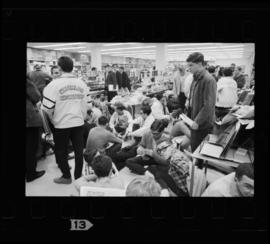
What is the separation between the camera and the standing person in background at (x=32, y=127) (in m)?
1.48

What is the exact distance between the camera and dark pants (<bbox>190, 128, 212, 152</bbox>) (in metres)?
1.53

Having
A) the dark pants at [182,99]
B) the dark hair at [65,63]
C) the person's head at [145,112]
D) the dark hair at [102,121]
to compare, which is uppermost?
the dark hair at [65,63]

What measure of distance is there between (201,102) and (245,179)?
1.54ft

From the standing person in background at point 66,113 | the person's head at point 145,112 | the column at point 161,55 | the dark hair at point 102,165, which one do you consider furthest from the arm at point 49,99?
the column at point 161,55

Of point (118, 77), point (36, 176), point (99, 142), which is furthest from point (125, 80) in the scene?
point (36, 176)

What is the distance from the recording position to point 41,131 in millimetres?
1512

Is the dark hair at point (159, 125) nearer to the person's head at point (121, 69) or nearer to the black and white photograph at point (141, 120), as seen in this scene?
the black and white photograph at point (141, 120)

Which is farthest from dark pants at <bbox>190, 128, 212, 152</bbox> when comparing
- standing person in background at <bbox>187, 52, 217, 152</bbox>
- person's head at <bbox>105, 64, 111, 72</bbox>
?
person's head at <bbox>105, 64, 111, 72</bbox>

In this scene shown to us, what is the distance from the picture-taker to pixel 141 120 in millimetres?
1525

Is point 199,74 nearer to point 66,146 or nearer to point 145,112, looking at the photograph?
point 145,112

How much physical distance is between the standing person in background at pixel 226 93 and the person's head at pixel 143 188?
52cm

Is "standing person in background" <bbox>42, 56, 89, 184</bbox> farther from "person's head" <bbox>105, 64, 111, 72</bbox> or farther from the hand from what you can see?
the hand

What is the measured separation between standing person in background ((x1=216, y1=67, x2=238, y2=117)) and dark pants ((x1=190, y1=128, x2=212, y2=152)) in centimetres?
12
